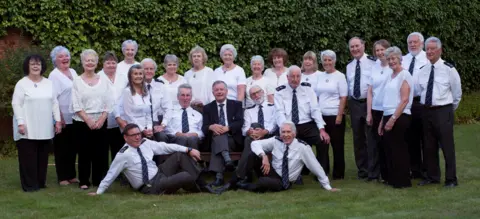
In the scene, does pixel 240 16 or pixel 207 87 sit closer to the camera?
pixel 207 87

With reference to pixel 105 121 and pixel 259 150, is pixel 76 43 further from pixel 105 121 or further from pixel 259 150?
pixel 259 150

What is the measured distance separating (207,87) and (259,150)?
63.3 inches

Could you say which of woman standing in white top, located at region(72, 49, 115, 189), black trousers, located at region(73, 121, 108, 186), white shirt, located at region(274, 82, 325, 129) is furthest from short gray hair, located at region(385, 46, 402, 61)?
black trousers, located at region(73, 121, 108, 186)

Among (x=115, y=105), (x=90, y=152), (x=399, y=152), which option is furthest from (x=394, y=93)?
(x=90, y=152)

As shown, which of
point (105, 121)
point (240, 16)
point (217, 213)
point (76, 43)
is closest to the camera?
point (217, 213)

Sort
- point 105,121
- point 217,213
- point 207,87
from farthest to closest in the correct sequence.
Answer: point 207,87 → point 105,121 → point 217,213

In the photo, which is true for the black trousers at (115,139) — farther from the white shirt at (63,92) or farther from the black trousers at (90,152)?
the white shirt at (63,92)

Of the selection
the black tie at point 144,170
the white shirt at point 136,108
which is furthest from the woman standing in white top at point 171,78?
the black tie at point 144,170

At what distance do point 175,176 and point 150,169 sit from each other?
11.6 inches

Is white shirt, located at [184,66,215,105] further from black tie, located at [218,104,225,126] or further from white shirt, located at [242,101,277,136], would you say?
white shirt, located at [242,101,277,136]

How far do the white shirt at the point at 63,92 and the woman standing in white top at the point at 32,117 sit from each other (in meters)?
0.31

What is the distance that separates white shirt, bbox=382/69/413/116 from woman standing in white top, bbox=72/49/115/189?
10.1ft

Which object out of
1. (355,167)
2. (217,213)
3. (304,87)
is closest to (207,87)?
(304,87)

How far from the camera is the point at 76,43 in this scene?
44.1 ft
